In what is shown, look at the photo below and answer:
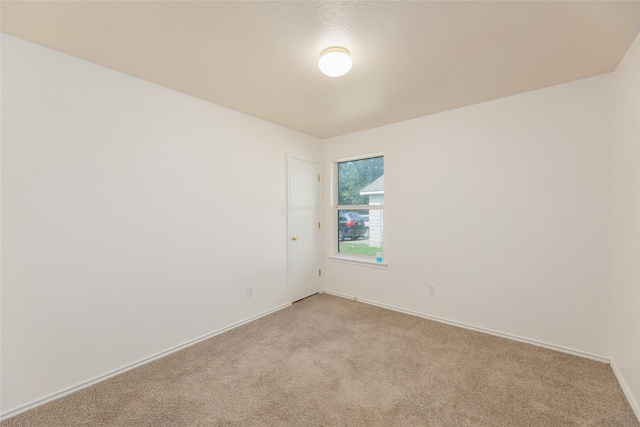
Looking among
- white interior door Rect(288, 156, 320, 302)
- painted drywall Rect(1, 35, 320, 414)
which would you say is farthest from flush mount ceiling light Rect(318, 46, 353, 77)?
white interior door Rect(288, 156, 320, 302)

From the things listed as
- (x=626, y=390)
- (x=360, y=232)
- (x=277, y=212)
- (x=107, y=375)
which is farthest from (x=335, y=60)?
(x=626, y=390)

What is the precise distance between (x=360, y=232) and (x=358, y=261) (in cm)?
47

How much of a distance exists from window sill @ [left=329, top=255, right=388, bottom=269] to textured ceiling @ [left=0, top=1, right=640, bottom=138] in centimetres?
216

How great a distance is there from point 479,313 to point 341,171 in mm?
2685

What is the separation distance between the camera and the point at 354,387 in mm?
1975

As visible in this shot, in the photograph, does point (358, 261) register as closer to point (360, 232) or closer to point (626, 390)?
point (360, 232)

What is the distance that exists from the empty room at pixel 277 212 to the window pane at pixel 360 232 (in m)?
0.36

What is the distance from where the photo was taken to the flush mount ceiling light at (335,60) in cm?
183

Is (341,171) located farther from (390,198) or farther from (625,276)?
(625,276)

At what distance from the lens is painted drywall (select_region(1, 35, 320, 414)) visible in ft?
5.75

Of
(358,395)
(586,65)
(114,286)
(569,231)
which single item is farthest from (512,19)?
(114,286)

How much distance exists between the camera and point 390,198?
354cm

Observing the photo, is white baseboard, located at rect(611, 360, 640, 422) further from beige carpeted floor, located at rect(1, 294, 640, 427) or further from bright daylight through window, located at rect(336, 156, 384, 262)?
bright daylight through window, located at rect(336, 156, 384, 262)

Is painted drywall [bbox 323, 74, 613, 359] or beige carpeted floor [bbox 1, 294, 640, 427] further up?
painted drywall [bbox 323, 74, 613, 359]
